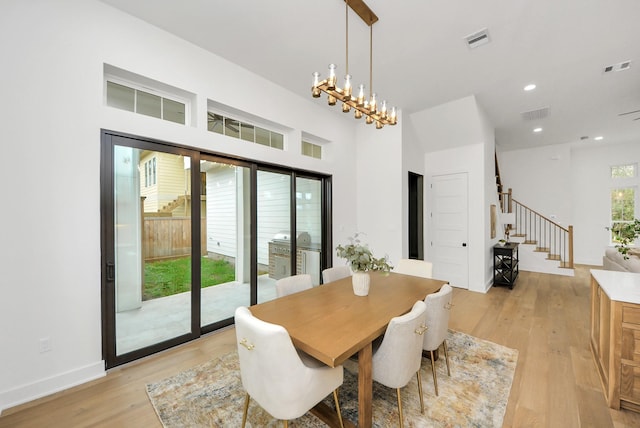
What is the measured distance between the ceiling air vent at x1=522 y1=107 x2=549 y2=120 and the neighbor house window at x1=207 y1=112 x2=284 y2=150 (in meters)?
4.73

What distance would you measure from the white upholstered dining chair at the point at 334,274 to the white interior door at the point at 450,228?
3.17 meters

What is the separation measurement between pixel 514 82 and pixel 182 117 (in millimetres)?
4606

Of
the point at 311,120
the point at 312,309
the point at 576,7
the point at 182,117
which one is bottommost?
the point at 312,309

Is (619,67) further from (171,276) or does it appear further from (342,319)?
(171,276)

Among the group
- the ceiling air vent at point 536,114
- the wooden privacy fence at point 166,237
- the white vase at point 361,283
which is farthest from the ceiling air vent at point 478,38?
the wooden privacy fence at point 166,237

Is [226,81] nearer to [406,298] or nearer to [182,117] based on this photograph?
[182,117]

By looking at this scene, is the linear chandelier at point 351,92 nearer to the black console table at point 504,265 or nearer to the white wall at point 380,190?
the white wall at point 380,190

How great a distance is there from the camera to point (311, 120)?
4258 mm

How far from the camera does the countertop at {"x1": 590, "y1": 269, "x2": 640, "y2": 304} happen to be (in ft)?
6.14

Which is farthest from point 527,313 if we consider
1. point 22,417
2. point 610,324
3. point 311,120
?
point 22,417

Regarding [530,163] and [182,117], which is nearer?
[182,117]

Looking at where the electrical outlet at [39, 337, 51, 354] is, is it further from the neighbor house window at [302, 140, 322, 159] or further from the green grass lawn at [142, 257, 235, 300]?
the neighbor house window at [302, 140, 322, 159]

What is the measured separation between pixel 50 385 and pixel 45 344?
1.12ft

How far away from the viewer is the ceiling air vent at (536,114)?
15.3 ft
